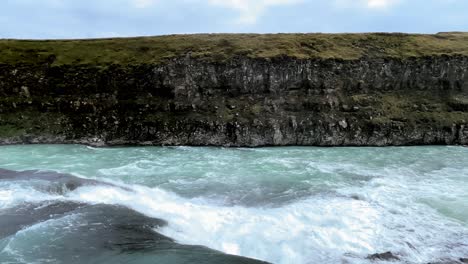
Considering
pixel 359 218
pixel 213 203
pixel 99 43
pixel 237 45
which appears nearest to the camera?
pixel 359 218

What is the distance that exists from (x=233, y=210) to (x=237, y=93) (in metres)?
27.9

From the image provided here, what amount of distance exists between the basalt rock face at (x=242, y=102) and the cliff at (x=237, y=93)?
0.37ft

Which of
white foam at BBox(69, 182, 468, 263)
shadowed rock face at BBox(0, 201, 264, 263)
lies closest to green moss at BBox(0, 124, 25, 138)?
white foam at BBox(69, 182, 468, 263)

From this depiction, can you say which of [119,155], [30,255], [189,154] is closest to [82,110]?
[119,155]

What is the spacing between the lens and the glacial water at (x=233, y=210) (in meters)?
15.3

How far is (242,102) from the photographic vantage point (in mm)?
46375

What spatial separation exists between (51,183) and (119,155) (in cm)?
1336

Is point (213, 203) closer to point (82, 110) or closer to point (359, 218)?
point (359, 218)

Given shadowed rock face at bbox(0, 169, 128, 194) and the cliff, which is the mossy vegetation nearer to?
the cliff

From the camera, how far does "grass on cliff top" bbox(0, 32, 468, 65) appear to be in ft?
163

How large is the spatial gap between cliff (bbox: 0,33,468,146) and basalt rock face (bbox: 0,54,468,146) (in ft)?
0.37

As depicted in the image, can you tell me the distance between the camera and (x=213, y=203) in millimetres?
22188

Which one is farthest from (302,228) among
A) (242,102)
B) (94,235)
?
(242,102)

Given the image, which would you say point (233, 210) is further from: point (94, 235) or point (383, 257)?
point (383, 257)
